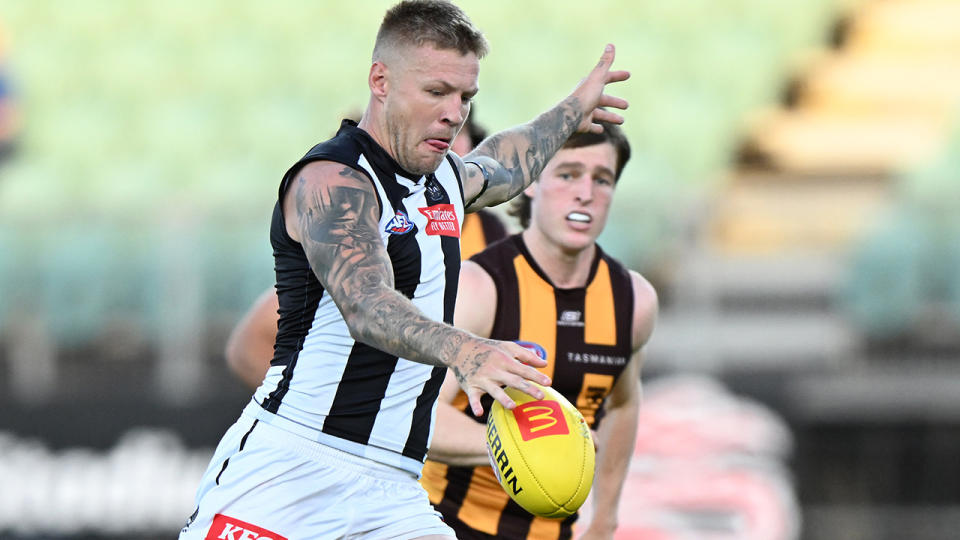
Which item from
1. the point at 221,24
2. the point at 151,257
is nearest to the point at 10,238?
the point at 151,257

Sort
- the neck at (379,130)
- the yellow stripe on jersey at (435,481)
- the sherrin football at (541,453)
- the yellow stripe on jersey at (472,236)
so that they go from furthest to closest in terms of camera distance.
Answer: the yellow stripe on jersey at (472,236) → the yellow stripe on jersey at (435,481) → the neck at (379,130) → the sherrin football at (541,453)

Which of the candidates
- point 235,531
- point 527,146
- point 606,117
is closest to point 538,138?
point 527,146

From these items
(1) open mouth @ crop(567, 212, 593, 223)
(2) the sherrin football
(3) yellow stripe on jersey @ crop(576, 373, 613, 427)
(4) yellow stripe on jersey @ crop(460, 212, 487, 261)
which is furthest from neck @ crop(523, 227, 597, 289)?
(2) the sherrin football

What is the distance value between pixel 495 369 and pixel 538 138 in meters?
1.65

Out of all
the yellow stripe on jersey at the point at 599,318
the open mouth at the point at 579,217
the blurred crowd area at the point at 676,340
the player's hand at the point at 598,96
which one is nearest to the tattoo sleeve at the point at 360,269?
the player's hand at the point at 598,96

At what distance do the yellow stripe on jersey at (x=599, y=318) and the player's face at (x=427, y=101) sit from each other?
4.57ft

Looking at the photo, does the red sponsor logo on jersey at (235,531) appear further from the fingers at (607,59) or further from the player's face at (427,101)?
the fingers at (607,59)

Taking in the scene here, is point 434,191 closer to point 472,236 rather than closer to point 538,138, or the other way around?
point 538,138

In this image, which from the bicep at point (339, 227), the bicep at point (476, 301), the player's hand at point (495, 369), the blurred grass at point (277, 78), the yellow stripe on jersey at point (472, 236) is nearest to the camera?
the player's hand at point (495, 369)

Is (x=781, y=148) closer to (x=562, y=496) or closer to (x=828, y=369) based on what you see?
(x=828, y=369)

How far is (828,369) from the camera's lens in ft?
29.0

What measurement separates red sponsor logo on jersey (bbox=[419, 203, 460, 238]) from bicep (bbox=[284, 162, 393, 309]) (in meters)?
0.22

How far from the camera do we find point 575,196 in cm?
484

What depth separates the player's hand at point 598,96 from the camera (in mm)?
4578
